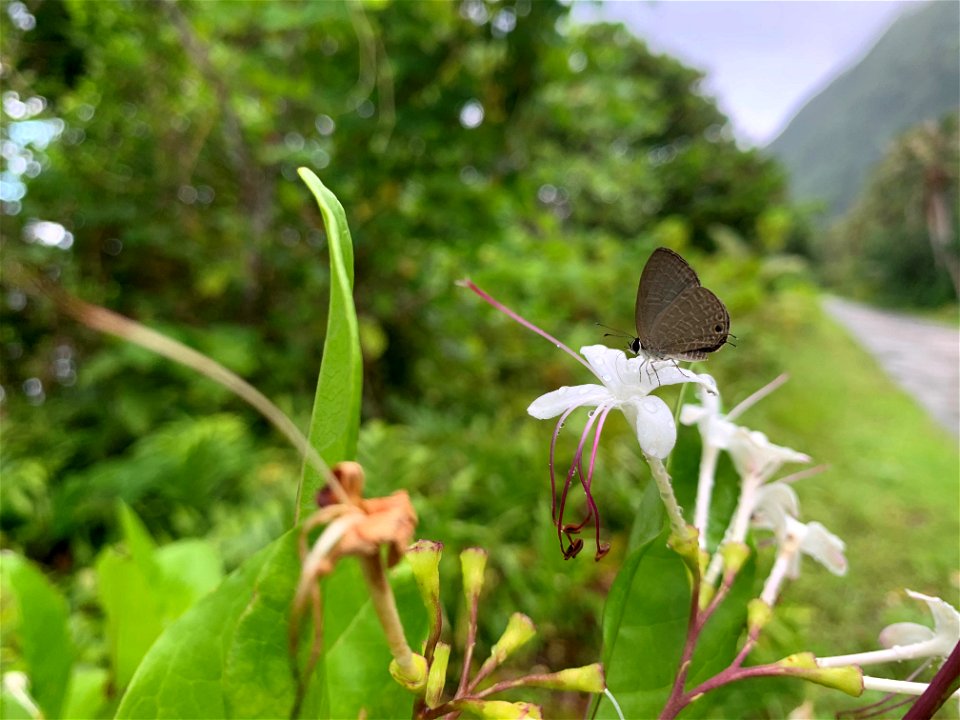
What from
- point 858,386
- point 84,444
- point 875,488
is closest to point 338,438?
point 84,444

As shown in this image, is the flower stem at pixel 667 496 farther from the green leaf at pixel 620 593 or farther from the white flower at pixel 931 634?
the white flower at pixel 931 634

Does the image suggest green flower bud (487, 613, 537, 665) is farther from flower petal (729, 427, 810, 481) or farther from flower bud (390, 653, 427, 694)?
flower petal (729, 427, 810, 481)

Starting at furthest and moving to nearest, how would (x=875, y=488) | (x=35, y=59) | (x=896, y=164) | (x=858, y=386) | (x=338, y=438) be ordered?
(x=858, y=386), (x=875, y=488), (x=35, y=59), (x=896, y=164), (x=338, y=438)

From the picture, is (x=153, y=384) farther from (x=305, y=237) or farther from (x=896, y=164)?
(x=896, y=164)

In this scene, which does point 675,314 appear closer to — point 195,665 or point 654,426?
point 654,426

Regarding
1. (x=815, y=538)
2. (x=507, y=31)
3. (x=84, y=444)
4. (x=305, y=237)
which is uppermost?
(x=507, y=31)
